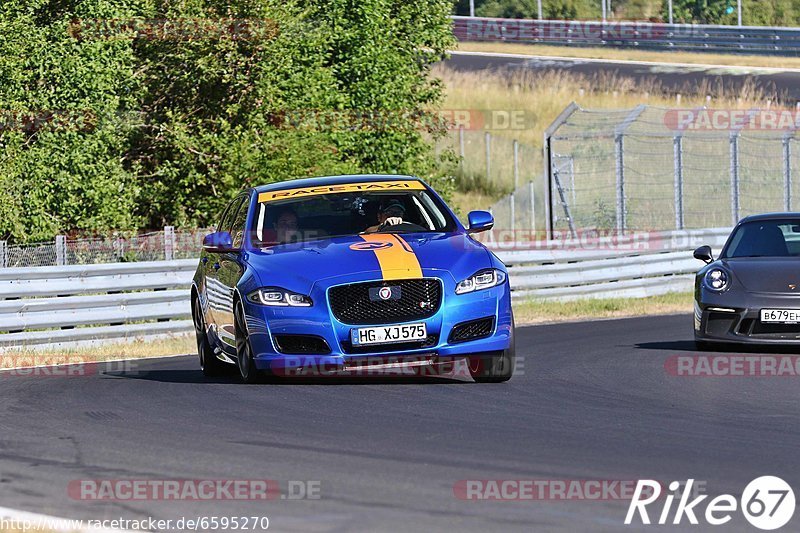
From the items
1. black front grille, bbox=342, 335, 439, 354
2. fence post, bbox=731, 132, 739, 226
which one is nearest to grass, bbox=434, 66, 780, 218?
fence post, bbox=731, 132, 739, 226

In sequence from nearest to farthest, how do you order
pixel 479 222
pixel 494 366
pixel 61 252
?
pixel 494 366 < pixel 479 222 < pixel 61 252

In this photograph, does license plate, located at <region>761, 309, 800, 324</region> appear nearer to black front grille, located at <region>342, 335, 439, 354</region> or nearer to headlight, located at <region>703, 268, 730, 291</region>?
headlight, located at <region>703, 268, 730, 291</region>

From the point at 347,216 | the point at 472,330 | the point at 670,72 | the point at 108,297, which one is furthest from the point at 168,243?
the point at 670,72

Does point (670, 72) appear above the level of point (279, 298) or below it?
below

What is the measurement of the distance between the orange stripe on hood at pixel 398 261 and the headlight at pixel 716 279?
3.95m

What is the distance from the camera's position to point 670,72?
48.0 m

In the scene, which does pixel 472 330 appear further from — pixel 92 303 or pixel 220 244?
pixel 92 303

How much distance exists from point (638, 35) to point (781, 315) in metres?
43.0

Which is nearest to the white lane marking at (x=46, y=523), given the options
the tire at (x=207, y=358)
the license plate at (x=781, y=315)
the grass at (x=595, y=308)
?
the tire at (x=207, y=358)

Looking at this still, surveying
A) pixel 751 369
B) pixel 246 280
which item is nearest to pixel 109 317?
pixel 246 280

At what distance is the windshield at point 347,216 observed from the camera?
11016 mm

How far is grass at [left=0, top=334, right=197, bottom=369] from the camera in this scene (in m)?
14.5

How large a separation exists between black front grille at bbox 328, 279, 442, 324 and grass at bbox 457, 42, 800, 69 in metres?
42.0

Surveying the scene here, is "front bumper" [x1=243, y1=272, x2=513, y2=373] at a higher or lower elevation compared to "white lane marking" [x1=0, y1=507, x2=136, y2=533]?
lower
